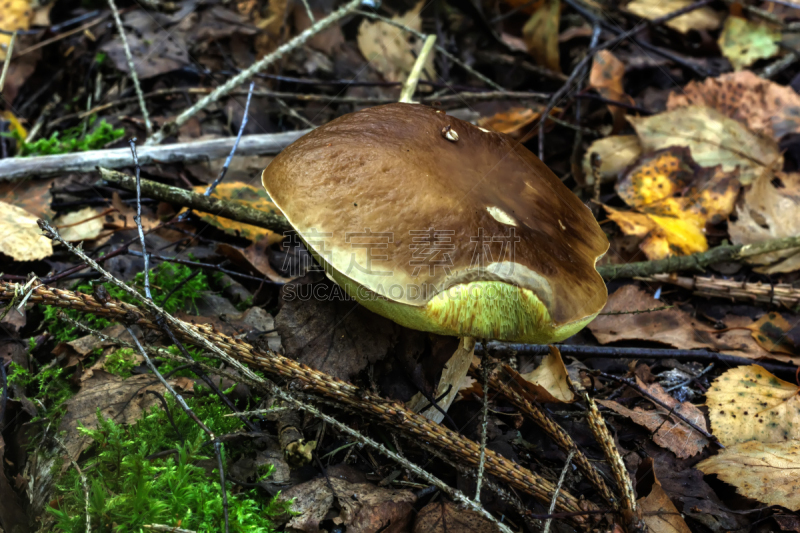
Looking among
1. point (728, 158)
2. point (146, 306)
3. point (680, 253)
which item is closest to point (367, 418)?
point (146, 306)

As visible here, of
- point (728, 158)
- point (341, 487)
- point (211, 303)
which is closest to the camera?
point (341, 487)

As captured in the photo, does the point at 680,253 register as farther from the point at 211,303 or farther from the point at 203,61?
the point at 203,61

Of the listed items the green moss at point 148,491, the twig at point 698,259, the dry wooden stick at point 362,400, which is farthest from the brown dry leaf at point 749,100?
the green moss at point 148,491

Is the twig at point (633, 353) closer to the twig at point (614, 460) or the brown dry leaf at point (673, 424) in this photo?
the brown dry leaf at point (673, 424)

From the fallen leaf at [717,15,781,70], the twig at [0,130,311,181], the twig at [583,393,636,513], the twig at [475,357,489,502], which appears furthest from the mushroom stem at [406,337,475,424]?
the fallen leaf at [717,15,781,70]

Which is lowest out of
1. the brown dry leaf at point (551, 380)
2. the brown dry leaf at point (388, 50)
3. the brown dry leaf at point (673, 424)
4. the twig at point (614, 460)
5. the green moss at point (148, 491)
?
the brown dry leaf at point (673, 424)

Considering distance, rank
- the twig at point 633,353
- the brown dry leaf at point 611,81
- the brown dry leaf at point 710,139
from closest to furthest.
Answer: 1. the twig at point 633,353
2. the brown dry leaf at point 710,139
3. the brown dry leaf at point 611,81
